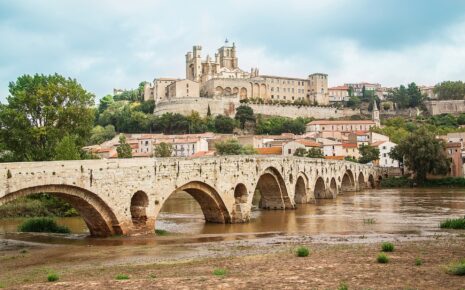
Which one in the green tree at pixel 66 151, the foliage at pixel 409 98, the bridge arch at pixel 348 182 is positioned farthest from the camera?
the foliage at pixel 409 98

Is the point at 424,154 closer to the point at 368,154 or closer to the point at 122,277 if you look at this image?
the point at 368,154

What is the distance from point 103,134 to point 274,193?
75174mm

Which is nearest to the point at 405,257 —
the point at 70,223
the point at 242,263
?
the point at 242,263

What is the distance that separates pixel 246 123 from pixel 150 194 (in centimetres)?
9270

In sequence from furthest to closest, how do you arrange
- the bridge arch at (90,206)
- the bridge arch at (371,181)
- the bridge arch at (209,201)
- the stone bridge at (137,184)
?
the bridge arch at (371,181) < the bridge arch at (209,201) < the bridge arch at (90,206) < the stone bridge at (137,184)

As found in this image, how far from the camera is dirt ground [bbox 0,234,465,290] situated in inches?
436

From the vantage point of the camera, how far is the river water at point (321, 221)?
25.9 m

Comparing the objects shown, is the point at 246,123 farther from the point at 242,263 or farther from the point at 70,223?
the point at 242,263

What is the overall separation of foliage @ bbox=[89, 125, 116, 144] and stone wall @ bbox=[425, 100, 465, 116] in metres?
81.8

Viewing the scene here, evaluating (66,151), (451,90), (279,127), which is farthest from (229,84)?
(66,151)

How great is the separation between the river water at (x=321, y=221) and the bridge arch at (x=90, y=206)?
1349 millimetres

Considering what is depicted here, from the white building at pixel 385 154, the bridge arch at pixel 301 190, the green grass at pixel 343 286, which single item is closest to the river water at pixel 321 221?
the bridge arch at pixel 301 190

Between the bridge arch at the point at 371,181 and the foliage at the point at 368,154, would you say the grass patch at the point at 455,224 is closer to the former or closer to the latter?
the bridge arch at the point at 371,181

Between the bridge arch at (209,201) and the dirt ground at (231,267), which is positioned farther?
the bridge arch at (209,201)
